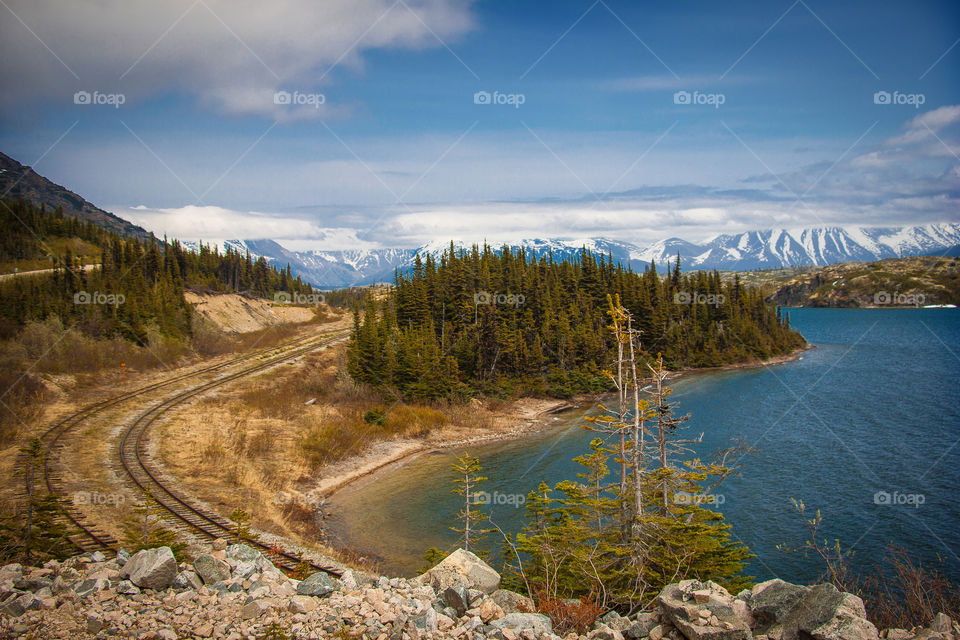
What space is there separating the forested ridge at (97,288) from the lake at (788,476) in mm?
→ 38698

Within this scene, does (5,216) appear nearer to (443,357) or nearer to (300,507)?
(443,357)

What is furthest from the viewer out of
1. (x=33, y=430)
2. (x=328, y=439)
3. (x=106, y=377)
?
(x=106, y=377)

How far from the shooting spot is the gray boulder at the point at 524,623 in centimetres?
957

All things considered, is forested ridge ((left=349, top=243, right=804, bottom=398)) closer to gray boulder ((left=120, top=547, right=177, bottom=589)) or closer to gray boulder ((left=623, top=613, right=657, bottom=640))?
gray boulder ((left=623, top=613, right=657, bottom=640))

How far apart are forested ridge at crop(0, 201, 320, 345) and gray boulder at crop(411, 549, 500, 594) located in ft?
178

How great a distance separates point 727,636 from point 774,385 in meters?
68.3

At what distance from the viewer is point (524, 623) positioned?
9.72m

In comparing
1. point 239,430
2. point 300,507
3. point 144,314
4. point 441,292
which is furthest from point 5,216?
point 300,507

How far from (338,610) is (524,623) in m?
3.55

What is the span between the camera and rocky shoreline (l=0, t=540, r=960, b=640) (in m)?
8.77

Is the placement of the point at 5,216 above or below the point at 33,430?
above

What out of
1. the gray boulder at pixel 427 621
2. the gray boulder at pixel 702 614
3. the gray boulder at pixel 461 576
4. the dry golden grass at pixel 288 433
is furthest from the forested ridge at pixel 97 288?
the gray boulder at pixel 702 614

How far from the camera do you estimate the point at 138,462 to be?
2650cm

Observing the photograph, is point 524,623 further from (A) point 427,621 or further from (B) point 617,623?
(B) point 617,623
